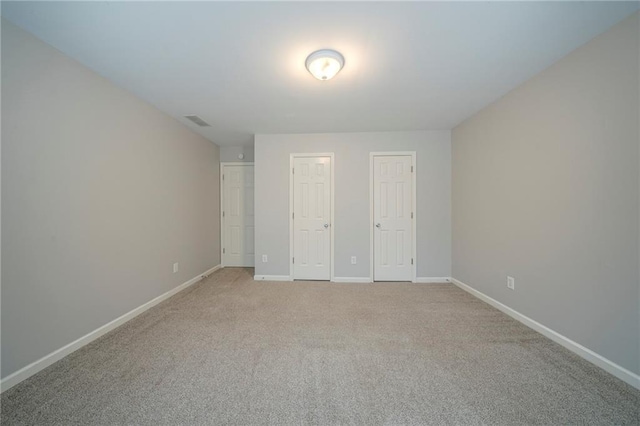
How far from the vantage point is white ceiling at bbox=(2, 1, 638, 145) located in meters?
1.35

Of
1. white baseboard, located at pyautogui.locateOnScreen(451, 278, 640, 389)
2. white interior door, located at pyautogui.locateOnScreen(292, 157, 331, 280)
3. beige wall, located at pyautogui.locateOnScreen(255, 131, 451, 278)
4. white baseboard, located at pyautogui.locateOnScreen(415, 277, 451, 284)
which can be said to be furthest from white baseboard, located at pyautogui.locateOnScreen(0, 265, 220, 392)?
white baseboard, located at pyautogui.locateOnScreen(451, 278, 640, 389)

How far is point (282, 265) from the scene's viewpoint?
11.9 ft

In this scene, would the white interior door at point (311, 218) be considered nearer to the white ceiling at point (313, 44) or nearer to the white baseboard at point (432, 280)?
the white ceiling at point (313, 44)

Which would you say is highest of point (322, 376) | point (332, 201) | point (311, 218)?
point (332, 201)

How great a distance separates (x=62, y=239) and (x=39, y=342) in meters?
0.72

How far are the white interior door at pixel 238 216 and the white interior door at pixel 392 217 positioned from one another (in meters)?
2.43

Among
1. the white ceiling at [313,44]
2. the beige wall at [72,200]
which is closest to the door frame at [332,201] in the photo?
the white ceiling at [313,44]

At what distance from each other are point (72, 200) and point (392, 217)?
11.9 feet

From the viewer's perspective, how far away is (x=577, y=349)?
169 centimetres

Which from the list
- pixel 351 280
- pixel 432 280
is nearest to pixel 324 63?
pixel 351 280

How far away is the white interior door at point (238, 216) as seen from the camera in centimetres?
436

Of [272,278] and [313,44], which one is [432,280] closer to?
[272,278]

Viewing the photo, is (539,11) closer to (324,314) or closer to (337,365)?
(337,365)

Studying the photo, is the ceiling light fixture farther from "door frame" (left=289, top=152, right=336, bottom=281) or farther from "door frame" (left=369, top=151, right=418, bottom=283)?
"door frame" (left=369, top=151, right=418, bottom=283)
